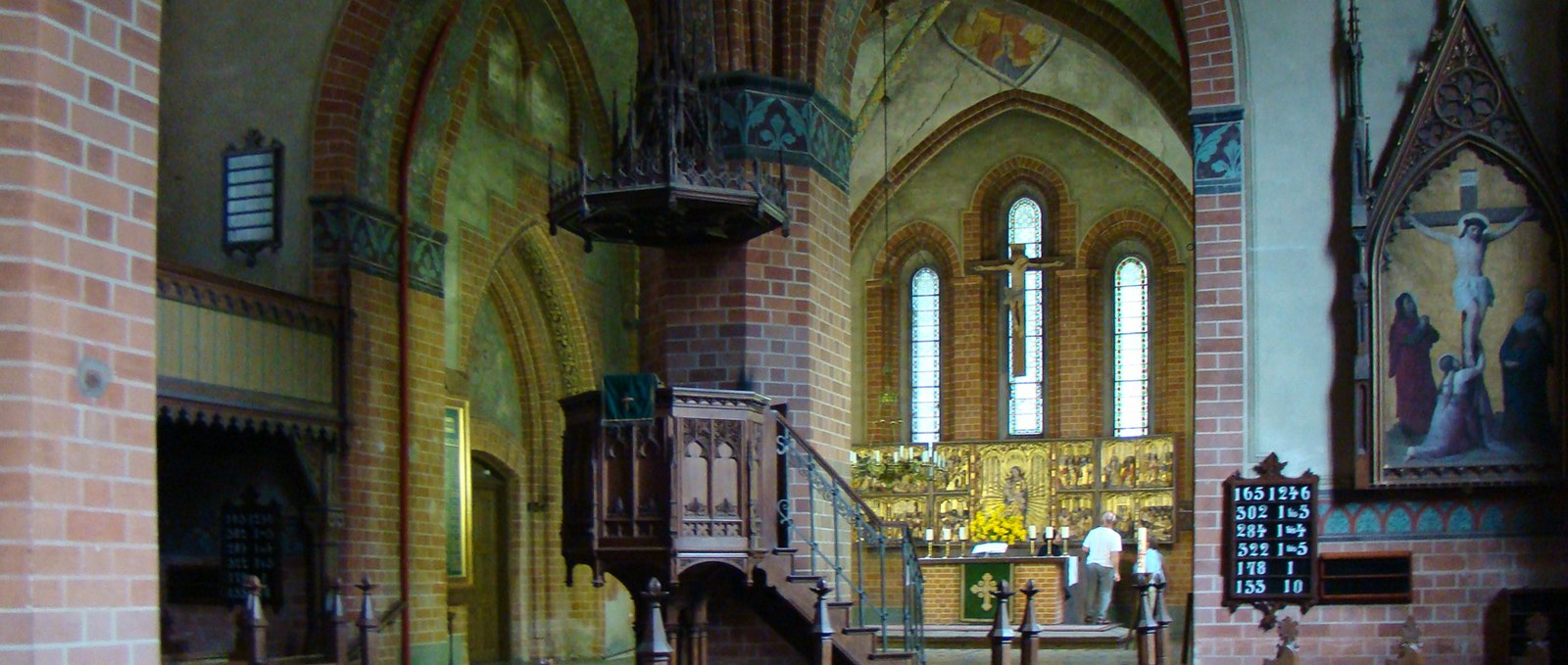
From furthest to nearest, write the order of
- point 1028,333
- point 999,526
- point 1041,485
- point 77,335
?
point 1028,333 < point 1041,485 < point 999,526 < point 77,335

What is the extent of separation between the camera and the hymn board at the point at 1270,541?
451 inches

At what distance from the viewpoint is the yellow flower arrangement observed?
78.7 ft

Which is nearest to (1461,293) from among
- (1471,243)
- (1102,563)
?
(1471,243)

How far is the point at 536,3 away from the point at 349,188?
450cm

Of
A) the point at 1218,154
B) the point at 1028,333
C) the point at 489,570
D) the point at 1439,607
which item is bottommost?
the point at 489,570

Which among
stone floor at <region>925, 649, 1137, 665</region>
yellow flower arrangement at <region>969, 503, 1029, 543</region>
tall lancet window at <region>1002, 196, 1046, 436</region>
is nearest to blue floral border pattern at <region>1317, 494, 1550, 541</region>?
stone floor at <region>925, 649, 1137, 665</region>

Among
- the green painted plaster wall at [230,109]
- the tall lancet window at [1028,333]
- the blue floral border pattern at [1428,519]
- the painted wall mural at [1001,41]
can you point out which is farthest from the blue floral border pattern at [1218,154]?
the tall lancet window at [1028,333]

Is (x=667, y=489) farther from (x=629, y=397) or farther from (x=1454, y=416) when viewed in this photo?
(x=1454, y=416)

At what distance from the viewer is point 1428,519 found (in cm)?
1137

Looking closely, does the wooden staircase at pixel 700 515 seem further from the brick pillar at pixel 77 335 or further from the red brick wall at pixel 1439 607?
the brick pillar at pixel 77 335

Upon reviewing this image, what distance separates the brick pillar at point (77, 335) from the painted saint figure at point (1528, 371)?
9041mm

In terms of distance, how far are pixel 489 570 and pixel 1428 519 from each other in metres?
11.9

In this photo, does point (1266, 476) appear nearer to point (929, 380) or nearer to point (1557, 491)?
point (1557, 491)

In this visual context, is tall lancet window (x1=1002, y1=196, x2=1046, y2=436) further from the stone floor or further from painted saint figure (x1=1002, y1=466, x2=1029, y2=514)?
the stone floor
